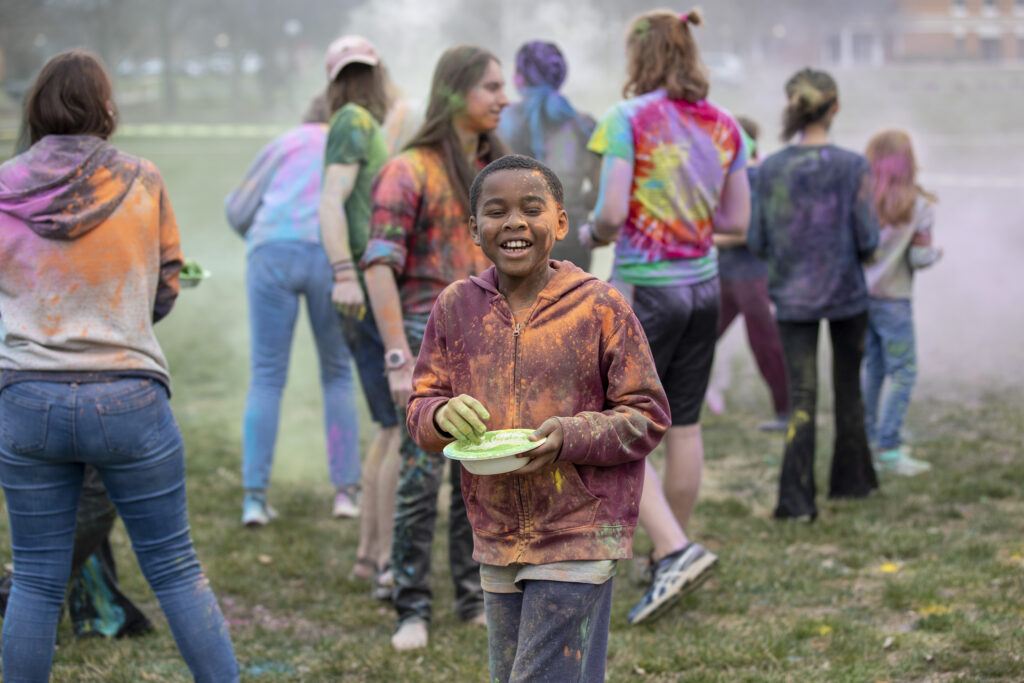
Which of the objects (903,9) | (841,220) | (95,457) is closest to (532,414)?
(95,457)

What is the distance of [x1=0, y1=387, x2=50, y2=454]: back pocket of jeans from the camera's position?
2.78m

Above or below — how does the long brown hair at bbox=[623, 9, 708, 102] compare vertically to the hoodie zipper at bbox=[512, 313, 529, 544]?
above

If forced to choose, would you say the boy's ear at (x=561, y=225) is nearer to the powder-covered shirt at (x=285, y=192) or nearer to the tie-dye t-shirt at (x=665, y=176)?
the tie-dye t-shirt at (x=665, y=176)

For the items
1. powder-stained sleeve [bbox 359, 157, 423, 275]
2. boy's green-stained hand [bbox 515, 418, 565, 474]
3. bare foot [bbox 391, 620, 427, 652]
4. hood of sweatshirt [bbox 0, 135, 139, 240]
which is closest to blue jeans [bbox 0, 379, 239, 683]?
hood of sweatshirt [bbox 0, 135, 139, 240]

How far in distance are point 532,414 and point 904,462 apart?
4.32m

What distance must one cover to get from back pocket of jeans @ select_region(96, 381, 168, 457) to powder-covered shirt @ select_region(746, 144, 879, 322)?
10.5ft

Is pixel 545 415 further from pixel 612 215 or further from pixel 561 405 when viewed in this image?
pixel 612 215

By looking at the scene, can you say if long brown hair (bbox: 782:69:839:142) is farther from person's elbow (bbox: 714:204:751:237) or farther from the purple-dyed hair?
the purple-dyed hair

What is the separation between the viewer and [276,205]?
17.2 feet

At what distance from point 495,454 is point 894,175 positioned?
4558 mm

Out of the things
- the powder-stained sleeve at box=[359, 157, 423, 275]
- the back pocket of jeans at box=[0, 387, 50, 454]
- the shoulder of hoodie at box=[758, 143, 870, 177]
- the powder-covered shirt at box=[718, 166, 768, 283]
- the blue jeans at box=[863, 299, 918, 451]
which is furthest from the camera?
the powder-covered shirt at box=[718, 166, 768, 283]

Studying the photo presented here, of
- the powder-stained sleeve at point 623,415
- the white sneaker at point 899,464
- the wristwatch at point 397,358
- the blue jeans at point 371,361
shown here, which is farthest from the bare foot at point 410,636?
the white sneaker at point 899,464

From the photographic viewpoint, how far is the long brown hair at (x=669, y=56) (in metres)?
4.02

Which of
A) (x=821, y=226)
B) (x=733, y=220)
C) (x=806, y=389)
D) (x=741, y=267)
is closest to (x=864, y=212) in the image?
(x=821, y=226)
